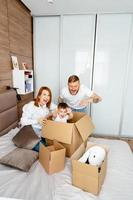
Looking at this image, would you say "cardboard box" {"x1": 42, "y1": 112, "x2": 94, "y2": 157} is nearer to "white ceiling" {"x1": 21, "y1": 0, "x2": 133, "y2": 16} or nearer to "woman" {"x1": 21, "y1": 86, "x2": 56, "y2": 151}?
"woman" {"x1": 21, "y1": 86, "x2": 56, "y2": 151}

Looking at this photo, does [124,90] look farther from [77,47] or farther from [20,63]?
[20,63]

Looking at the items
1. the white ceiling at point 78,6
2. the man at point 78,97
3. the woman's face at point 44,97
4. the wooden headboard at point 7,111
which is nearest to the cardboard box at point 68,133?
the woman's face at point 44,97

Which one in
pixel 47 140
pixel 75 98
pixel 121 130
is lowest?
pixel 121 130

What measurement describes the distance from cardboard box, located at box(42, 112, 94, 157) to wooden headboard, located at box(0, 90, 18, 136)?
2.08 feet

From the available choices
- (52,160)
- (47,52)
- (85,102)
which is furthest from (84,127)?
(47,52)

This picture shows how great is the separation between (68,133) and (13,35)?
1.76m

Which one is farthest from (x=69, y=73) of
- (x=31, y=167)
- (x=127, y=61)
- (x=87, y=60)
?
(x=31, y=167)

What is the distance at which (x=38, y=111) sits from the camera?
6.24 ft

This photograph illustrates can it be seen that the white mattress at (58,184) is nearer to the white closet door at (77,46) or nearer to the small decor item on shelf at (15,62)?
the small decor item on shelf at (15,62)

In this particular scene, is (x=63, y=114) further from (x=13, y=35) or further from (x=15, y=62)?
(x=13, y=35)

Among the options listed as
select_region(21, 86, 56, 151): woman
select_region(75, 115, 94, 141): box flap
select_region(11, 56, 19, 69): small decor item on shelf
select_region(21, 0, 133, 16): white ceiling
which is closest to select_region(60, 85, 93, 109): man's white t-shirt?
select_region(21, 86, 56, 151): woman

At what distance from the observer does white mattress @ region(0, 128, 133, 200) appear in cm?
99

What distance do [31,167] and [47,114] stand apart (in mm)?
787

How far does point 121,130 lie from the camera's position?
10.4 ft
